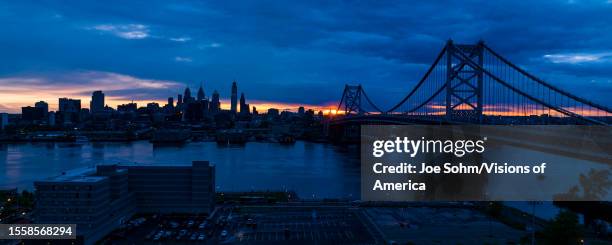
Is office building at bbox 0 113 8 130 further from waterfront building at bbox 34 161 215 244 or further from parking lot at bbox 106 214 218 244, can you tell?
parking lot at bbox 106 214 218 244

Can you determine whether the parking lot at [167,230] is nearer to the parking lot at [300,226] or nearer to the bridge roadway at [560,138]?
the parking lot at [300,226]

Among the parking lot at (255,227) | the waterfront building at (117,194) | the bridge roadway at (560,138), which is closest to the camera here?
the waterfront building at (117,194)

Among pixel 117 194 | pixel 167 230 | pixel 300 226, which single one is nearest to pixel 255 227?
pixel 300 226

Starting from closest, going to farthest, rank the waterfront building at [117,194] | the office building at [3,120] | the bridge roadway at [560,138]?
the waterfront building at [117,194]
the bridge roadway at [560,138]
the office building at [3,120]

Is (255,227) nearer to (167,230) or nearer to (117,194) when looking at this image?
(167,230)

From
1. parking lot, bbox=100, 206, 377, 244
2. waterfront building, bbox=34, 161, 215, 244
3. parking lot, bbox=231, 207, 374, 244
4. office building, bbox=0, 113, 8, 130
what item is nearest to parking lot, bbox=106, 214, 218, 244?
parking lot, bbox=100, 206, 377, 244

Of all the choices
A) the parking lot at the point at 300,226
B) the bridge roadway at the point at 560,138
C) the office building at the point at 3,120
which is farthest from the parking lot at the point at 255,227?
the office building at the point at 3,120

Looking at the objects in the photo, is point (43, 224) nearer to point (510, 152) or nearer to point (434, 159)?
point (434, 159)

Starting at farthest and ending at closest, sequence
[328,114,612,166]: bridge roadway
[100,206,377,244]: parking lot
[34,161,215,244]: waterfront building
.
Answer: [328,114,612,166]: bridge roadway, [100,206,377,244]: parking lot, [34,161,215,244]: waterfront building

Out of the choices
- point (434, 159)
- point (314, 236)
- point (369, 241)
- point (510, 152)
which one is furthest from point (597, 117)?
point (510, 152)
